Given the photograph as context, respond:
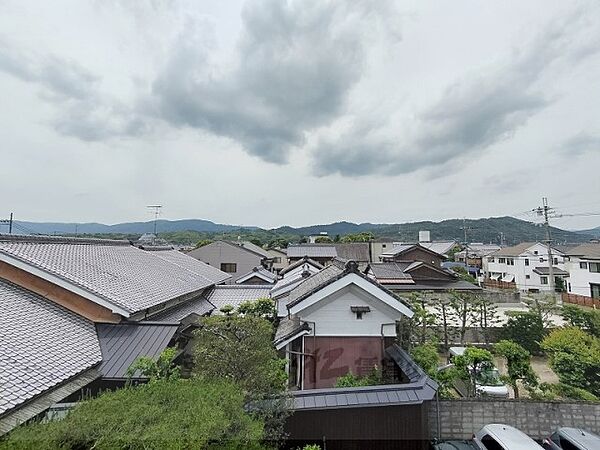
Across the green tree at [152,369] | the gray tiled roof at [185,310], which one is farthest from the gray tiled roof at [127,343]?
the gray tiled roof at [185,310]

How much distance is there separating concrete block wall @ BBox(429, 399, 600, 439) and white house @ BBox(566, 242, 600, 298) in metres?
29.7

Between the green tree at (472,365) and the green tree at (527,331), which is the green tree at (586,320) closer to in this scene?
the green tree at (527,331)

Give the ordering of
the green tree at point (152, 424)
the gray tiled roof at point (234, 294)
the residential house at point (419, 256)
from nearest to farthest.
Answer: the green tree at point (152, 424)
the gray tiled roof at point (234, 294)
the residential house at point (419, 256)

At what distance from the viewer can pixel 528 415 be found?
8.33m

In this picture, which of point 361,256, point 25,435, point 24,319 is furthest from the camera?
point 361,256

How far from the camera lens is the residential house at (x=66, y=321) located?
5617mm

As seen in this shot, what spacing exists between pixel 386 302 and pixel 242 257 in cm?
3461

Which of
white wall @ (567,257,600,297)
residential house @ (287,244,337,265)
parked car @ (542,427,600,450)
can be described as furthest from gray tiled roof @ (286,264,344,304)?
white wall @ (567,257,600,297)

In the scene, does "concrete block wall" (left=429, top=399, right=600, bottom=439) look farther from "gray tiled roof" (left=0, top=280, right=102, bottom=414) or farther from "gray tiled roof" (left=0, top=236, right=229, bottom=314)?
"gray tiled roof" (left=0, top=236, right=229, bottom=314)

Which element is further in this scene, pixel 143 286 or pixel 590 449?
pixel 143 286

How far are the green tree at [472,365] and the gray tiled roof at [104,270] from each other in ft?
30.2

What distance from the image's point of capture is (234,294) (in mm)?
18516

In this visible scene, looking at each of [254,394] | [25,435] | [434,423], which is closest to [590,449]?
[434,423]

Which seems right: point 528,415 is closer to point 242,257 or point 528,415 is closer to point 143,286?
point 143,286
